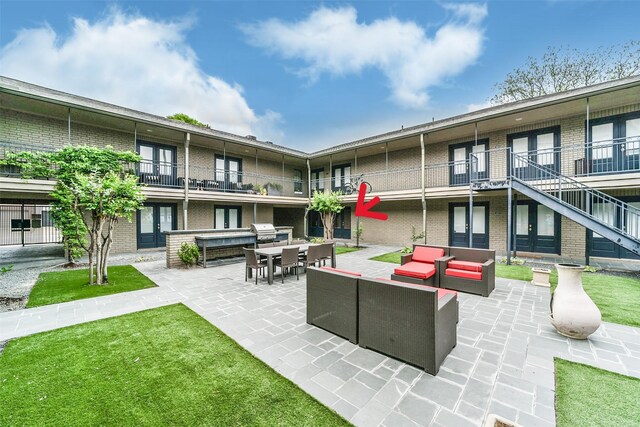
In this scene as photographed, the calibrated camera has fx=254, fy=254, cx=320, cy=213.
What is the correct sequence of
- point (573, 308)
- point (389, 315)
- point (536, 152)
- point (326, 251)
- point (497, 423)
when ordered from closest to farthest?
1. point (497, 423)
2. point (389, 315)
3. point (573, 308)
4. point (326, 251)
5. point (536, 152)

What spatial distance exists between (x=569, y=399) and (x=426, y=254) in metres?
4.50

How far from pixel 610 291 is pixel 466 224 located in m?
7.01

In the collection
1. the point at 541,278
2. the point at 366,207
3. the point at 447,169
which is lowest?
the point at 541,278

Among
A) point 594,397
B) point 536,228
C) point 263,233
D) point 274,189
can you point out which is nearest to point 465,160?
point 536,228

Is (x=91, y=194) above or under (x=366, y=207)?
above

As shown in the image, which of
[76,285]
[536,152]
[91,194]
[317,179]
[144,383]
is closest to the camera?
[144,383]

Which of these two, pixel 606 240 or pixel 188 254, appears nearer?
pixel 188 254

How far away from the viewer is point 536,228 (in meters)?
11.2

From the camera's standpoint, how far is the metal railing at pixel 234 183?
1350 cm

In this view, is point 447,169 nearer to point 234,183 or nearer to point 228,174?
point 234,183

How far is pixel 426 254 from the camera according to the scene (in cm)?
690

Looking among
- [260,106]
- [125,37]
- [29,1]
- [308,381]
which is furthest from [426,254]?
[260,106]

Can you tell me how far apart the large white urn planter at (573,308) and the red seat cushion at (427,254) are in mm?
2890

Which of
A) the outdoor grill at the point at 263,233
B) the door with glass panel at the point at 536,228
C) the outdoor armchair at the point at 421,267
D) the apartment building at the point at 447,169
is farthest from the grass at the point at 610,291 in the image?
the outdoor grill at the point at 263,233
